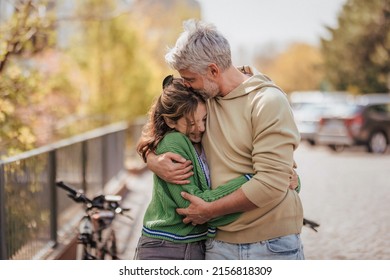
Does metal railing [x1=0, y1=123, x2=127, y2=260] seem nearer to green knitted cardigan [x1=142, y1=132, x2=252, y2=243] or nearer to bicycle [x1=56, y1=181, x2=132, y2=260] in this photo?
bicycle [x1=56, y1=181, x2=132, y2=260]

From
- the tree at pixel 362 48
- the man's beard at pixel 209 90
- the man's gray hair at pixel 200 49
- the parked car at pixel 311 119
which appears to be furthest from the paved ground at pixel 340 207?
the tree at pixel 362 48

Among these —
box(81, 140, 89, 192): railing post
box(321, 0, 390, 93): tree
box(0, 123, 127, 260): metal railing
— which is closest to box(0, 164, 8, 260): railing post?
box(0, 123, 127, 260): metal railing

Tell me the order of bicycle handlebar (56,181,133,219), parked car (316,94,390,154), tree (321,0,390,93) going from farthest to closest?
tree (321,0,390,93) → parked car (316,94,390,154) → bicycle handlebar (56,181,133,219)

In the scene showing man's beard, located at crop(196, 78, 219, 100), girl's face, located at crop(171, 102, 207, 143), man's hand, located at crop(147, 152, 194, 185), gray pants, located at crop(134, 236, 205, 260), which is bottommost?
gray pants, located at crop(134, 236, 205, 260)

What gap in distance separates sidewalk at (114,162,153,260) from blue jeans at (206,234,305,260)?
13.9 ft

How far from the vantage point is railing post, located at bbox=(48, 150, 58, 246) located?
7270 millimetres

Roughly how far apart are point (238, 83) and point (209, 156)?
0.30 metres

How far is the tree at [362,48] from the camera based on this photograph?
39.5m

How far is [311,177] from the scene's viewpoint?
15.8 metres

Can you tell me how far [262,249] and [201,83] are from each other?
0.68 meters

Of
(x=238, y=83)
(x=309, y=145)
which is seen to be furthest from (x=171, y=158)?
(x=309, y=145)

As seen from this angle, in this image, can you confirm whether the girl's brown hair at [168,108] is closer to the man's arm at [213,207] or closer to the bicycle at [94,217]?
the man's arm at [213,207]

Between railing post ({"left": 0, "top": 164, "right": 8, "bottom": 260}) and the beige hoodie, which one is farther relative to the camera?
railing post ({"left": 0, "top": 164, "right": 8, "bottom": 260})

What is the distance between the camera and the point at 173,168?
10.8 feet
